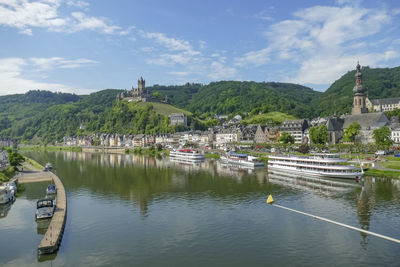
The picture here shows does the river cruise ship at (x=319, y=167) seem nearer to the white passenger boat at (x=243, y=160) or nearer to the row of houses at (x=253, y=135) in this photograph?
the white passenger boat at (x=243, y=160)

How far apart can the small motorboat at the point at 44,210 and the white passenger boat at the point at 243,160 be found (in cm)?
4500

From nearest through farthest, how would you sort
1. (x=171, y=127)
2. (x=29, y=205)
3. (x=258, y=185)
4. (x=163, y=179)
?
1. (x=29, y=205)
2. (x=258, y=185)
3. (x=163, y=179)
4. (x=171, y=127)

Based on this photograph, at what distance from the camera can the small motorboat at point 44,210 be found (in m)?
29.0

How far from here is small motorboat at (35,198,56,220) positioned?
95.3 feet

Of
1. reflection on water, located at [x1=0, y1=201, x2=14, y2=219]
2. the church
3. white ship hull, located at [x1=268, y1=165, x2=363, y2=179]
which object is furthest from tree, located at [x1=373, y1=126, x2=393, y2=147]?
reflection on water, located at [x1=0, y1=201, x2=14, y2=219]

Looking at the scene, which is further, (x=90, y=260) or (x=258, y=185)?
(x=258, y=185)

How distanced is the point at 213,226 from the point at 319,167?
99.5 ft

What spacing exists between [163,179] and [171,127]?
9993 centimetres

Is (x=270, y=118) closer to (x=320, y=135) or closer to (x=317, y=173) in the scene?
(x=320, y=135)

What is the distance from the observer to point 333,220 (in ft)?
91.6

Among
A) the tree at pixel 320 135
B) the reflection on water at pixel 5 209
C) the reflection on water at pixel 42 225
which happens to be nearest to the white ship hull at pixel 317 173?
the tree at pixel 320 135

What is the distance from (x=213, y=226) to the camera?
27062mm

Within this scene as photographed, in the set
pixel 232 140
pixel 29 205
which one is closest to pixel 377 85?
pixel 232 140

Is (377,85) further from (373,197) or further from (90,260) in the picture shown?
(90,260)
